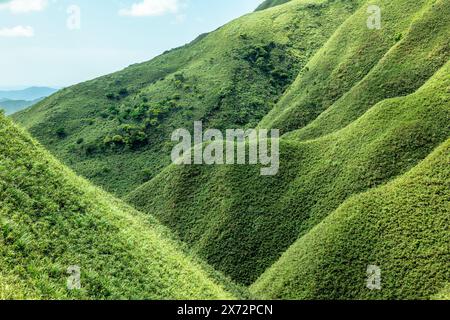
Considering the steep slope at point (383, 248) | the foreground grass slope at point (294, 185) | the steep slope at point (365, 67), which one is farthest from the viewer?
the steep slope at point (365, 67)

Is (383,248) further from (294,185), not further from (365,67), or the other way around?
(365,67)

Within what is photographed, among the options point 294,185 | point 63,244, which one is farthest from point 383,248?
point 63,244

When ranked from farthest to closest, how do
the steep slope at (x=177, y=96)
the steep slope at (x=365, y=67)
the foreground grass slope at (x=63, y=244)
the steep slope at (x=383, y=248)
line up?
the steep slope at (x=177, y=96) → the steep slope at (x=365, y=67) → the steep slope at (x=383, y=248) → the foreground grass slope at (x=63, y=244)

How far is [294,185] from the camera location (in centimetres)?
5716

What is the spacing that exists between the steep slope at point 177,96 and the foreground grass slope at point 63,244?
63.4 m

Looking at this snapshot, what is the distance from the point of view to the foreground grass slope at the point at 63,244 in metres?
19.7

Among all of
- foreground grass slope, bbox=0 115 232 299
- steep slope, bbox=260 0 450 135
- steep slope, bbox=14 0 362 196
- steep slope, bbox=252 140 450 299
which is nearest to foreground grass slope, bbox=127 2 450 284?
steep slope, bbox=252 140 450 299

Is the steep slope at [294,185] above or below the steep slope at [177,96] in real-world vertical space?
below

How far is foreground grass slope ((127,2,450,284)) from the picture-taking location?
164 ft

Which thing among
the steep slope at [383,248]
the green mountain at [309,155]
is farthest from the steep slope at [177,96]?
the steep slope at [383,248]

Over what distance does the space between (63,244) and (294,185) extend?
3819 cm

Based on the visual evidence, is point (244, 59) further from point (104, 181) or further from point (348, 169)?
point (348, 169)

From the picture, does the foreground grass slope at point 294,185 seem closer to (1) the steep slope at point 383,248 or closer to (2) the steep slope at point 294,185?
(2) the steep slope at point 294,185
